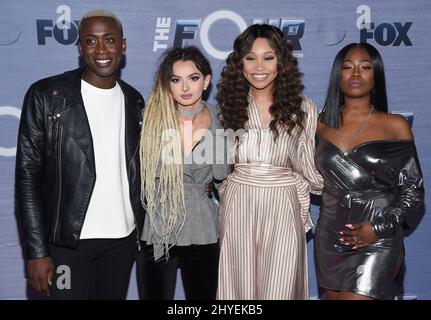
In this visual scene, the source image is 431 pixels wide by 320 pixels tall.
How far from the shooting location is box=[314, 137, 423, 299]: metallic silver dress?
3.30 m

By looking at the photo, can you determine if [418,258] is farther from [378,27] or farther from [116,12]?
[116,12]

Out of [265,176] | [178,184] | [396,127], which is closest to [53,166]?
[178,184]

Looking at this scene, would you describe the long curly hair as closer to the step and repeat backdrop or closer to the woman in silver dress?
the woman in silver dress

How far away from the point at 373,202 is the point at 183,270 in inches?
44.5

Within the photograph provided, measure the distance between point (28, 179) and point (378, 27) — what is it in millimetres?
2661

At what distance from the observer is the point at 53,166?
3146 millimetres

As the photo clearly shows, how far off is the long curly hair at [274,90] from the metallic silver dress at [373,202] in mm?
290

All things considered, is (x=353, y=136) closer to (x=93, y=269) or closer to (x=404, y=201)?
(x=404, y=201)

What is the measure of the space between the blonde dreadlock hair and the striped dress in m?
0.32

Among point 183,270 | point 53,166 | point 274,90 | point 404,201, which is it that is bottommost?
point 183,270

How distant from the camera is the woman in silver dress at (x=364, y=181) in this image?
3.31 m

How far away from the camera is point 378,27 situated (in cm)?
430

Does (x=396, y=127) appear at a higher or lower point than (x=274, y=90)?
lower
